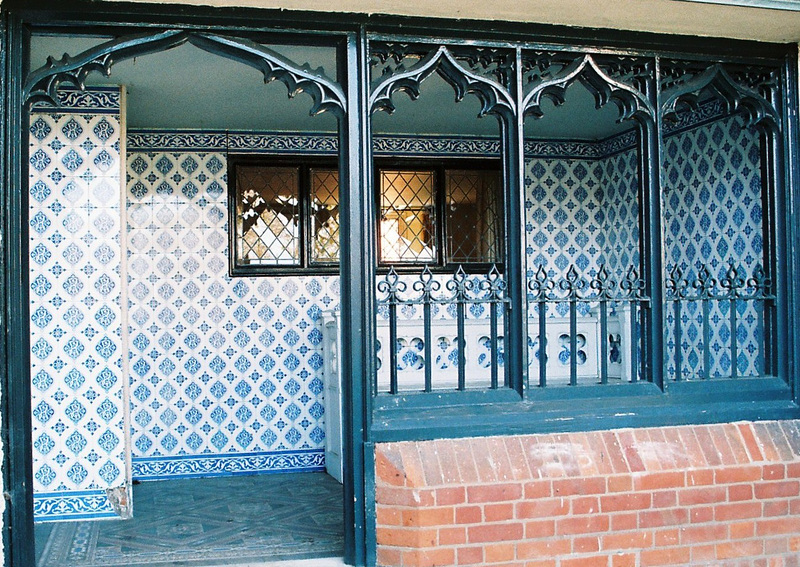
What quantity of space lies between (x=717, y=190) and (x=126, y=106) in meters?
4.91

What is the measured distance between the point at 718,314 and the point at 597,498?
3.00 m

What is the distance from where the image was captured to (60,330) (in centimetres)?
623

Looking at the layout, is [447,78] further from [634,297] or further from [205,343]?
[205,343]

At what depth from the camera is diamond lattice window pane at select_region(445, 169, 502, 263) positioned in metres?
8.43

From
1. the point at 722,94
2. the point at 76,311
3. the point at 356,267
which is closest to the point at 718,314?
the point at 722,94

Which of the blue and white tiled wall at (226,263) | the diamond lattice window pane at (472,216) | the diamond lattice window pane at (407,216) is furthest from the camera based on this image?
the diamond lattice window pane at (472,216)

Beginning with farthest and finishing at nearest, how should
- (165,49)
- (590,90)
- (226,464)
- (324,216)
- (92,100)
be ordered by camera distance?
1. (324,216)
2. (226,464)
3. (92,100)
4. (590,90)
5. (165,49)

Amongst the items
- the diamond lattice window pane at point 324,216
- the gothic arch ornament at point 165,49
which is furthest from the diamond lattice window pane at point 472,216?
the gothic arch ornament at point 165,49

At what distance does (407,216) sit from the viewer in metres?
8.36

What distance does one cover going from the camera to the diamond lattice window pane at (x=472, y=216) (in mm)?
8430

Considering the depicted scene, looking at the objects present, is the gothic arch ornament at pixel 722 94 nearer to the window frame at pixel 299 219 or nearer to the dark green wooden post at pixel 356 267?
the dark green wooden post at pixel 356 267

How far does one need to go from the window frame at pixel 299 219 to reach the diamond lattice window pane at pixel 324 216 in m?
0.05

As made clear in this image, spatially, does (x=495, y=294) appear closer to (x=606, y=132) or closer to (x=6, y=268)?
(x=6, y=268)

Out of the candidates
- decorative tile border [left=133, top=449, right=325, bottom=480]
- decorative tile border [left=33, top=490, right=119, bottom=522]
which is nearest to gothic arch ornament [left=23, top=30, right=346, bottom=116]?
decorative tile border [left=33, top=490, right=119, bottom=522]
